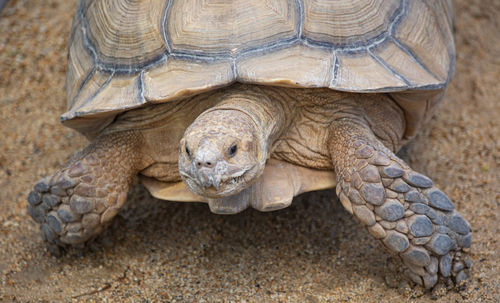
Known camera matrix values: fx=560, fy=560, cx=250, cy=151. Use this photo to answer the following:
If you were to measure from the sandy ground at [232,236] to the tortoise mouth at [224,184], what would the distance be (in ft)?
2.36

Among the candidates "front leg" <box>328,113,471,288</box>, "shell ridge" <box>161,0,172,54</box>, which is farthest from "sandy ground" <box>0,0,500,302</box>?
"shell ridge" <box>161,0,172,54</box>

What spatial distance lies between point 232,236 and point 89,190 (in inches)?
37.3

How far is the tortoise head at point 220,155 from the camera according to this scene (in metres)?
2.49

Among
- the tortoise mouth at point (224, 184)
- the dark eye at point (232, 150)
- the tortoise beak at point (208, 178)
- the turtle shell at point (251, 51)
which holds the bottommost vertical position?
the tortoise mouth at point (224, 184)

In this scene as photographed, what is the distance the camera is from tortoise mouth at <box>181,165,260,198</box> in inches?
101

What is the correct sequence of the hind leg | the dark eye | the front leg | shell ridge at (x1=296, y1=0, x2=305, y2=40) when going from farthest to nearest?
the hind leg → shell ridge at (x1=296, y1=0, x2=305, y2=40) → the front leg → the dark eye

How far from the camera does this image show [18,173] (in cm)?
415

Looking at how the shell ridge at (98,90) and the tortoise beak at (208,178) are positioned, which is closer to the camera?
the tortoise beak at (208,178)

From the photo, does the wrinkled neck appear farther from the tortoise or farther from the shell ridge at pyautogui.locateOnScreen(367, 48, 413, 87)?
the shell ridge at pyautogui.locateOnScreen(367, 48, 413, 87)

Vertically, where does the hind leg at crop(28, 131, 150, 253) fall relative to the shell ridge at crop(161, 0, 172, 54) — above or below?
below

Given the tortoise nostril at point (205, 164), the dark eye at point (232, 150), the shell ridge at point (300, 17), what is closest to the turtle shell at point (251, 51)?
the shell ridge at point (300, 17)

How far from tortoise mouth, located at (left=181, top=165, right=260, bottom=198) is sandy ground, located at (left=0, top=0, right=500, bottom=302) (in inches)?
28.4

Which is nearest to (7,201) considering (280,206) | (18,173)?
(18,173)

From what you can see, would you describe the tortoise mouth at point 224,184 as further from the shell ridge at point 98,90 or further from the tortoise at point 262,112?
the shell ridge at point 98,90
